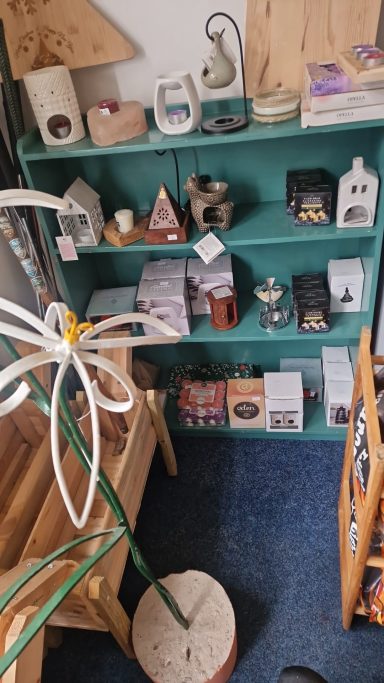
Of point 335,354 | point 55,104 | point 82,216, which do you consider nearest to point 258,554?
point 335,354

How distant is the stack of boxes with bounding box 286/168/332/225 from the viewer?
141 cm

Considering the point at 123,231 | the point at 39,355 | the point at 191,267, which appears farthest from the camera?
the point at 191,267

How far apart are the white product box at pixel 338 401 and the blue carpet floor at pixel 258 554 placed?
13 cm

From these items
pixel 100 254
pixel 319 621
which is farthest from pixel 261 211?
pixel 319 621

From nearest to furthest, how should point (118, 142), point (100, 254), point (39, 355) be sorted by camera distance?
point (39, 355)
point (118, 142)
point (100, 254)

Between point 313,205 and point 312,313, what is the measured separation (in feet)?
1.15

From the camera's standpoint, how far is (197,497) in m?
1.74

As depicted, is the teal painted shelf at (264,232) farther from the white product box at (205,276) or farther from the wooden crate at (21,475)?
the wooden crate at (21,475)

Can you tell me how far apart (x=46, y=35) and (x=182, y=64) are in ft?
1.26

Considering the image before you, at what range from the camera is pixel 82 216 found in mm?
1518

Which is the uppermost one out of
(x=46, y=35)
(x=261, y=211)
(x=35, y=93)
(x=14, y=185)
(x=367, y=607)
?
(x=46, y=35)

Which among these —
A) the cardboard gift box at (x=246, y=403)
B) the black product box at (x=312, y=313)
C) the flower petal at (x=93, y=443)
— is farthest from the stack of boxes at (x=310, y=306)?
the flower petal at (x=93, y=443)

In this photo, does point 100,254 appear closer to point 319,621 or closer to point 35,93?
point 35,93

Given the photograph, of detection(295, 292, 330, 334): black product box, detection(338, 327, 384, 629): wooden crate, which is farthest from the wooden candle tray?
detection(338, 327, 384, 629): wooden crate
